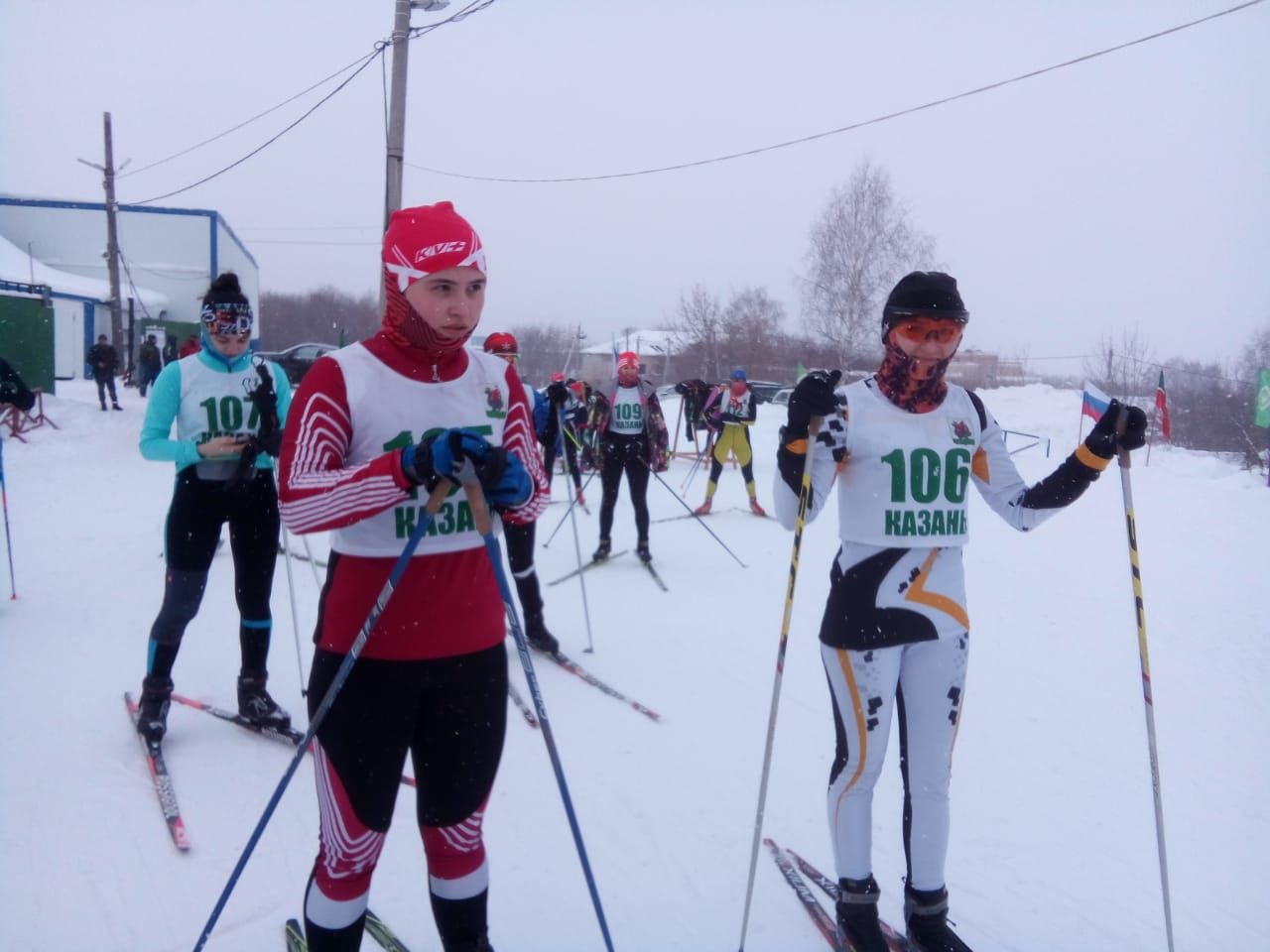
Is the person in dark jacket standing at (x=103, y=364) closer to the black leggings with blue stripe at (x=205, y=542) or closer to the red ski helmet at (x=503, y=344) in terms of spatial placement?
the red ski helmet at (x=503, y=344)

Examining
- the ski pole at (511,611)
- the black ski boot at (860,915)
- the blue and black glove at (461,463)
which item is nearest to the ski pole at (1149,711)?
the black ski boot at (860,915)

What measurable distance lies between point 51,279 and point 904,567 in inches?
1279

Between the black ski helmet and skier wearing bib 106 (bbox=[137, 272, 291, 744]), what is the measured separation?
7.80 ft

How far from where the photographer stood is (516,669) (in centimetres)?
461

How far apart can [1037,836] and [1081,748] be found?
0.92 metres

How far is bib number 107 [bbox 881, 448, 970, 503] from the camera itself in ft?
7.53

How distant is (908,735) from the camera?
7.52 feet

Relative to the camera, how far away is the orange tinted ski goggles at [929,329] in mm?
2264

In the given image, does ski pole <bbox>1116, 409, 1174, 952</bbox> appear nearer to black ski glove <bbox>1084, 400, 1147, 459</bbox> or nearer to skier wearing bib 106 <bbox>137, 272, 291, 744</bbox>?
black ski glove <bbox>1084, 400, 1147, 459</bbox>

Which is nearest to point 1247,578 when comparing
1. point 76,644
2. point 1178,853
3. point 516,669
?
point 1178,853

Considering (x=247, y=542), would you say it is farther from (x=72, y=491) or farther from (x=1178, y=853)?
(x=72, y=491)

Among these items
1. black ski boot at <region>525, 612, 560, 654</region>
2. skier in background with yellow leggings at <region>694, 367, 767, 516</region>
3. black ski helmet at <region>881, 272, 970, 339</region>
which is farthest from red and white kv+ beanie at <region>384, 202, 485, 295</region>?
skier in background with yellow leggings at <region>694, 367, 767, 516</region>

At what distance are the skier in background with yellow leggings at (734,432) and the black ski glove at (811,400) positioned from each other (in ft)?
25.7

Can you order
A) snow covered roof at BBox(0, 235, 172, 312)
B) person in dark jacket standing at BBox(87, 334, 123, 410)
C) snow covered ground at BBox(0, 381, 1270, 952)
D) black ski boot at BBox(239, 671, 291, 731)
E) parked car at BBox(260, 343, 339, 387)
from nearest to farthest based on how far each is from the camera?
snow covered ground at BBox(0, 381, 1270, 952)
black ski boot at BBox(239, 671, 291, 731)
person in dark jacket standing at BBox(87, 334, 123, 410)
parked car at BBox(260, 343, 339, 387)
snow covered roof at BBox(0, 235, 172, 312)
